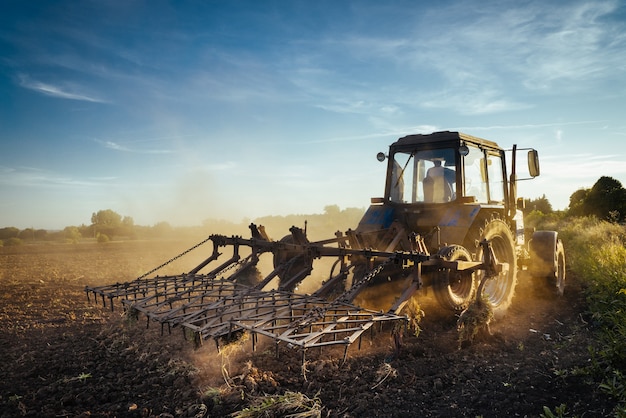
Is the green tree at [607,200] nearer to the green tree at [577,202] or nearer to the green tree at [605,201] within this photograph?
the green tree at [605,201]

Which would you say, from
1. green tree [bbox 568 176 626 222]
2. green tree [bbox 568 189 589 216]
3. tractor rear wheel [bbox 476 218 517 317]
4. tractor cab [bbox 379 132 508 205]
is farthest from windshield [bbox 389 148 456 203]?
green tree [bbox 568 189 589 216]

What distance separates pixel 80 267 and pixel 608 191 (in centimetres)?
2157

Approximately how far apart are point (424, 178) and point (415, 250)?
2466 millimetres

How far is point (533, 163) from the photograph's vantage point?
6.96m

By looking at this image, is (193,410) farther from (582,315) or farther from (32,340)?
(582,315)

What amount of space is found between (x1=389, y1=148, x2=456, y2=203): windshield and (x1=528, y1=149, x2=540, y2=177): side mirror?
1.27 m

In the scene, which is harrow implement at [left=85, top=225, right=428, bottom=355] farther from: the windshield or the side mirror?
the side mirror

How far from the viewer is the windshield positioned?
23.5 feet

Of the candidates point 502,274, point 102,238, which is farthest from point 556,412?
point 102,238

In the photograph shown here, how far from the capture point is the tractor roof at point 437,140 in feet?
23.1

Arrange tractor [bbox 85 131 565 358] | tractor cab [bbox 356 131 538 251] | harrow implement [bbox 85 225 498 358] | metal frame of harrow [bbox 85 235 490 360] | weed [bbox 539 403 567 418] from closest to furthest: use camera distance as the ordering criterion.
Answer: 1. weed [bbox 539 403 567 418]
2. metal frame of harrow [bbox 85 235 490 360]
3. harrow implement [bbox 85 225 498 358]
4. tractor [bbox 85 131 565 358]
5. tractor cab [bbox 356 131 538 251]

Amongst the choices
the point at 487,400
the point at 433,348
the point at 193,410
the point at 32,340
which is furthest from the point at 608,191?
the point at 32,340

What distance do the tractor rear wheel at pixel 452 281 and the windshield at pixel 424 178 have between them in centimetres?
144

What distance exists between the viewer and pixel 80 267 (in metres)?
14.8
